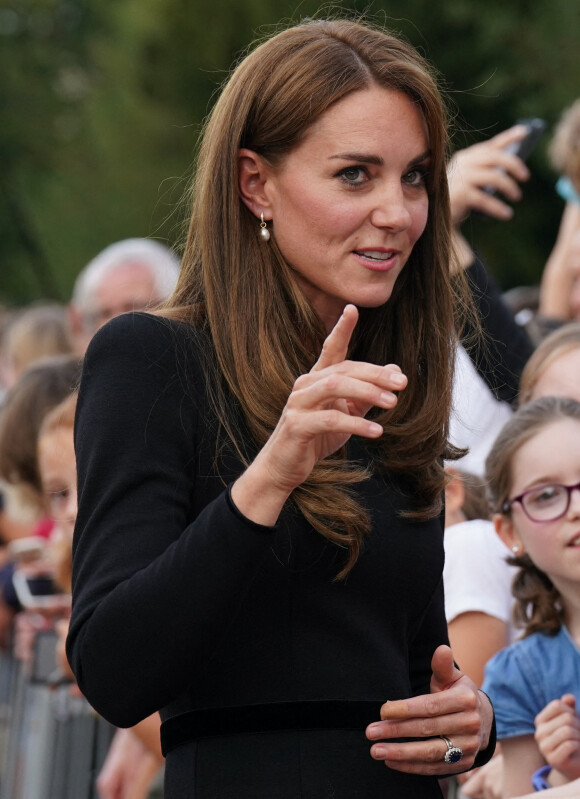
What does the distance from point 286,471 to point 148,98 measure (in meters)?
20.7

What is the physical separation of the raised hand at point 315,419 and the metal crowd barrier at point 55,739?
390 cm

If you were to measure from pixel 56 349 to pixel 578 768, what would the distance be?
5130 millimetres

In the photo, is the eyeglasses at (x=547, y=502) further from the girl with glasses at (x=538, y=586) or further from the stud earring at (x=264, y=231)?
the stud earring at (x=264, y=231)

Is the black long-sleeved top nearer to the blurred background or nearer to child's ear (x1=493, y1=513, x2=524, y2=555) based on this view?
the blurred background

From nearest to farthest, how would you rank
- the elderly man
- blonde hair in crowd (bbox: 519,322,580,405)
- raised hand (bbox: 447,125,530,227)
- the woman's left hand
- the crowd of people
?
1. the crowd of people
2. the woman's left hand
3. blonde hair in crowd (bbox: 519,322,580,405)
4. raised hand (bbox: 447,125,530,227)
5. the elderly man

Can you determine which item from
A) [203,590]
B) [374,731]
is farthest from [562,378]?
[203,590]

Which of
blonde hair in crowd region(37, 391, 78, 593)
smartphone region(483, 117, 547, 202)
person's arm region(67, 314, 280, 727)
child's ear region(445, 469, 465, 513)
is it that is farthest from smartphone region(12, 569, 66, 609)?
person's arm region(67, 314, 280, 727)

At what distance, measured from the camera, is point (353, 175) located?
2.55 metres

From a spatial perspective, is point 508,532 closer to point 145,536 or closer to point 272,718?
point 272,718

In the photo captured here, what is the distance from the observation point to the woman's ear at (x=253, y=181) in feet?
8.60

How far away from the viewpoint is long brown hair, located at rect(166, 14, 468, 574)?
2471mm

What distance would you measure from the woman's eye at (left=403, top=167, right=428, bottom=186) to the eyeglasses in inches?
39.2

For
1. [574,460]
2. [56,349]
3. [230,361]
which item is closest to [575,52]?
[56,349]

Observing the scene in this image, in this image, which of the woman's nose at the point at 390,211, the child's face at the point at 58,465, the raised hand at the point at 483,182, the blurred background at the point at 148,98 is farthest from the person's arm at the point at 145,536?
the child's face at the point at 58,465
